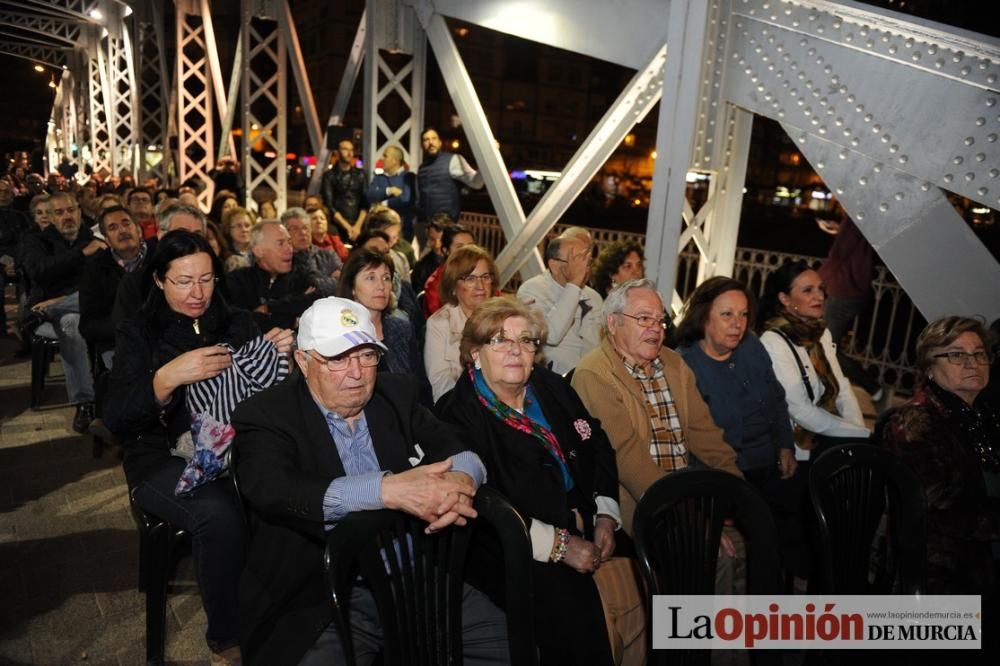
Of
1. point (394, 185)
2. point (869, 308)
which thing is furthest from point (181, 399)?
point (869, 308)

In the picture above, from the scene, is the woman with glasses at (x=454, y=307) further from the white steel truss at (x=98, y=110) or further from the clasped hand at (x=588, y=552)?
the white steel truss at (x=98, y=110)

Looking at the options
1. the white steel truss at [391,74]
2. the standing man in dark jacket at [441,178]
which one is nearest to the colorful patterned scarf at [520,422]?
the standing man in dark jacket at [441,178]

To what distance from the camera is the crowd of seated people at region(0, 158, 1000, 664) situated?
225 cm

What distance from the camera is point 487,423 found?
272cm

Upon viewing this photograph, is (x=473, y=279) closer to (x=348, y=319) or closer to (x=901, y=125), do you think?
(x=348, y=319)

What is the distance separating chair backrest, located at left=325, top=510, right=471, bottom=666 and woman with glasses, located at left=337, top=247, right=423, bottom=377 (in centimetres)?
179

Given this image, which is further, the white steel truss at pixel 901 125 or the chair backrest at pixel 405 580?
the white steel truss at pixel 901 125

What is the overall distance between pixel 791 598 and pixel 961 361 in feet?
4.73

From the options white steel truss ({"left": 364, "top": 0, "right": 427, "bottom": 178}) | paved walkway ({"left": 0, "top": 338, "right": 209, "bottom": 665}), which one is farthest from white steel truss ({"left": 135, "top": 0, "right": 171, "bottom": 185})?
paved walkway ({"left": 0, "top": 338, "right": 209, "bottom": 665})

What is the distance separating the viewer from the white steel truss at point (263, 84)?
10797mm

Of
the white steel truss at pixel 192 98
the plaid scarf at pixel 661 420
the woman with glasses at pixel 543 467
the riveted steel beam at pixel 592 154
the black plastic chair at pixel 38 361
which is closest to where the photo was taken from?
the woman with glasses at pixel 543 467

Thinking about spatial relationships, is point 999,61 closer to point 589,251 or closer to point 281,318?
point 589,251

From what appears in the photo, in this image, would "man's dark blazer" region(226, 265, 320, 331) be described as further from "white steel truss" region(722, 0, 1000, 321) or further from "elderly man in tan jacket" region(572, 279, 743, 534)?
"white steel truss" region(722, 0, 1000, 321)

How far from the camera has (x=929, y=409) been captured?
9.71 ft
